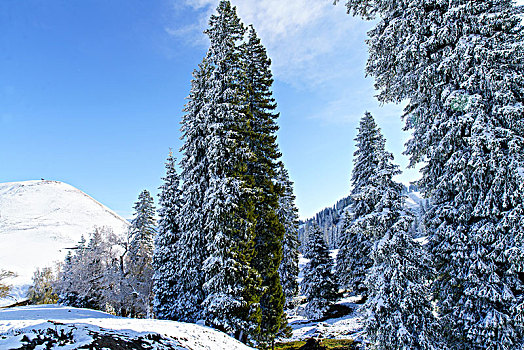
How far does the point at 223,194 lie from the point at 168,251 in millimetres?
11879

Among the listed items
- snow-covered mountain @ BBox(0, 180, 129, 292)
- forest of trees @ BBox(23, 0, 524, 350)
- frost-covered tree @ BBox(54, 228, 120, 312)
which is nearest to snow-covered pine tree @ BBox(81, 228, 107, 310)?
frost-covered tree @ BBox(54, 228, 120, 312)

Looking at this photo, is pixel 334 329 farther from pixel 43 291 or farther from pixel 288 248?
pixel 43 291

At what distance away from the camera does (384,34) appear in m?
11.1

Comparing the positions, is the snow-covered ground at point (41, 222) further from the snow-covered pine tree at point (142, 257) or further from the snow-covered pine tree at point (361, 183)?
the snow-covered pine tree at point (361, 183)

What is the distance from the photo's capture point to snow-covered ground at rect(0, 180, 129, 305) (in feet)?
289

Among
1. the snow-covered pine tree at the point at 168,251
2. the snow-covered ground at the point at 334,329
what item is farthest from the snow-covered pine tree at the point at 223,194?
the snow-covered ground at the point at 334,329

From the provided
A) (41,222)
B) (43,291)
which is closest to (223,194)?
(43,291)

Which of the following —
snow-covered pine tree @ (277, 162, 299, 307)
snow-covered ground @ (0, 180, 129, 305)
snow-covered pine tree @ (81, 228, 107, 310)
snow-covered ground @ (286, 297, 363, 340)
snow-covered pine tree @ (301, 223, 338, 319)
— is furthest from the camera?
snow-covered ground @ (0, 180, 129, 305)

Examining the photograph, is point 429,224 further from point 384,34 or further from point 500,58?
→ point 384,34

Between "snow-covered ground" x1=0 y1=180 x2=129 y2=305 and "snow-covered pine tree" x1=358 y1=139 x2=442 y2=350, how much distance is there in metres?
85.9

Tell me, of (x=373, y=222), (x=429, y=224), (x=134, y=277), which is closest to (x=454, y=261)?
(x=429, y=224)

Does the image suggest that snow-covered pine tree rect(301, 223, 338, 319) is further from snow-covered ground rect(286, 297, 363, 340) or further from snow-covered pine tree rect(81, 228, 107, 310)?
snow-covered pine tree rect(81, 228, 107, 310)

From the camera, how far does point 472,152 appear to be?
852 centimetres

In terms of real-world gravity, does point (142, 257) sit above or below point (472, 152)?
below
